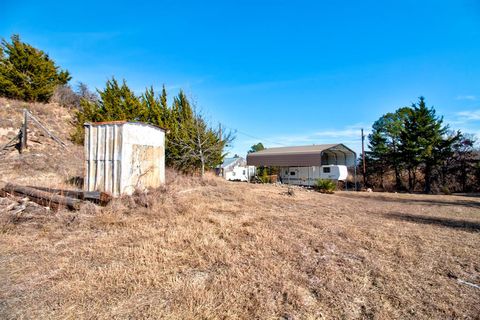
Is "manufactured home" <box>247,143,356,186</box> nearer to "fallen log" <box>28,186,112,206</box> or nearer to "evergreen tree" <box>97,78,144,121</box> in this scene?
"evergreen tree" <box>97,78,144,121</box>

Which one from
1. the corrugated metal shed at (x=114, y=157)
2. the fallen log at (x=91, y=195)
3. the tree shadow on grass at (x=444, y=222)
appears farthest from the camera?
the corrugated metal shed at (x=114, y=157)

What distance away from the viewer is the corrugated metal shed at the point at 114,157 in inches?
251

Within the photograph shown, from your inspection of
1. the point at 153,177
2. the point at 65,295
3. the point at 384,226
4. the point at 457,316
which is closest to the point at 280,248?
the point at 457,316

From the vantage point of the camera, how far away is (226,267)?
3.11 metres

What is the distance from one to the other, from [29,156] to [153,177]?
7.44 m

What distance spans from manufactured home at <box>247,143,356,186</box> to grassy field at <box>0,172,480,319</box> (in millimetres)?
15294

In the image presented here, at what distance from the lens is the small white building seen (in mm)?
25883

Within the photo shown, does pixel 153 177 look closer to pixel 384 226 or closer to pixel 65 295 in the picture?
pixel 65 295

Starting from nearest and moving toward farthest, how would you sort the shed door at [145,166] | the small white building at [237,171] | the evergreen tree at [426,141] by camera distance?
the shed door at [145,166] < the evergreen tree at [426,141] < the small white building at [237,171]

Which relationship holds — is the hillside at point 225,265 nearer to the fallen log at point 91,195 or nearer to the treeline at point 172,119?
the fallen log at point 91,195

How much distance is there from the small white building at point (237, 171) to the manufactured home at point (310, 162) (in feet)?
6.64

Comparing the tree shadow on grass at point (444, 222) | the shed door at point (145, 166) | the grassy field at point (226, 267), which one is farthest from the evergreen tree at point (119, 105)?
the tree shadow on grass at point (444, 222)

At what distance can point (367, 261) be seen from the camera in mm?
3400

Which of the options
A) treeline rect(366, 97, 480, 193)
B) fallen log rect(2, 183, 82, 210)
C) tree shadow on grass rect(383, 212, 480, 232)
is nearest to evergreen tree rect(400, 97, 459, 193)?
treeline rect(366, 97, 480, 193)
